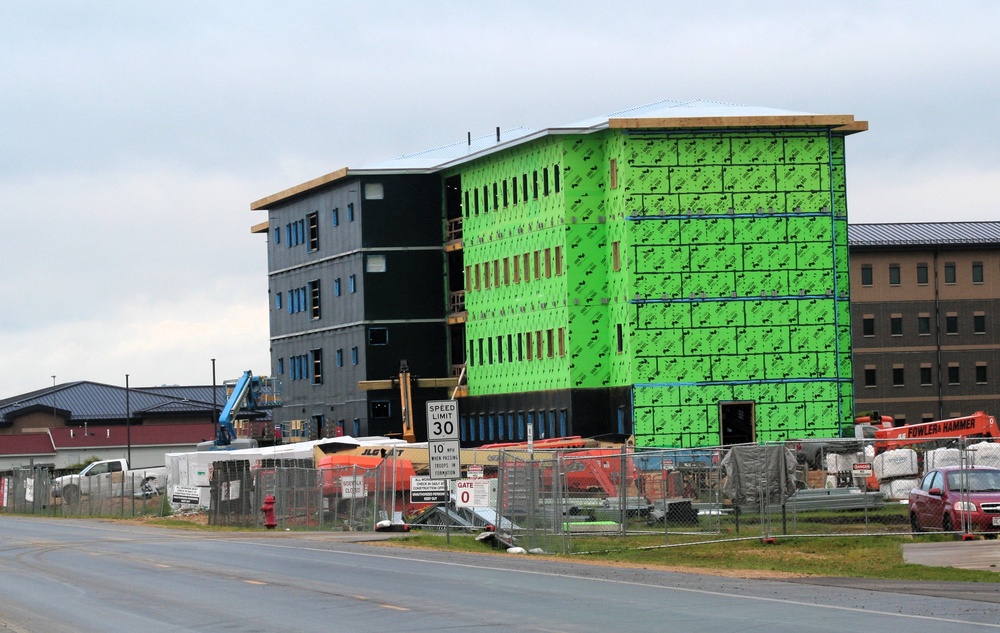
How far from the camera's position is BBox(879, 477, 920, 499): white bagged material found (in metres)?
41.4

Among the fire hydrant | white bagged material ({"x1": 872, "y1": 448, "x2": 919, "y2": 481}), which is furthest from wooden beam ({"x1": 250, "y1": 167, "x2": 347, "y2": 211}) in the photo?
white bagged material ({"x1": 872, "y1": 448, "x2": 919, "y2": 481})

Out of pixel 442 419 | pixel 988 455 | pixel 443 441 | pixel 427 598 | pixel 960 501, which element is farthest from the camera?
pixel 988 455

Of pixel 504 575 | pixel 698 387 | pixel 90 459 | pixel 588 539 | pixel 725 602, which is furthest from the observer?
pixel 90 459

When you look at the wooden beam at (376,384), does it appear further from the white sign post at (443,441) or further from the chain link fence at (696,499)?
the white sign post at (443,441)

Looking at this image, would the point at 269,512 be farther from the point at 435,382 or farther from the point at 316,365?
the point at 316,365

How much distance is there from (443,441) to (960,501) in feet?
36.4

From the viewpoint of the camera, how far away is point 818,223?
7850cm

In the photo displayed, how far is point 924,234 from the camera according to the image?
12256 cm

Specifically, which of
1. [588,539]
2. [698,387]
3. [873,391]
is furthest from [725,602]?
[873,391]

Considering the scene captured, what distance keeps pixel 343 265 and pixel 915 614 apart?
73821 millimetres

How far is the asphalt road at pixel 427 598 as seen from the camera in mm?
19734

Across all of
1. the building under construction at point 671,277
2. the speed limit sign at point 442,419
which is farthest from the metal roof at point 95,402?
the speed limit sign at point 442,419

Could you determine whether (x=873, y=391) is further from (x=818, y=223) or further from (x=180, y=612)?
(x=180, y=612)

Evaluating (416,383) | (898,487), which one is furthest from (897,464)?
(416,383)
